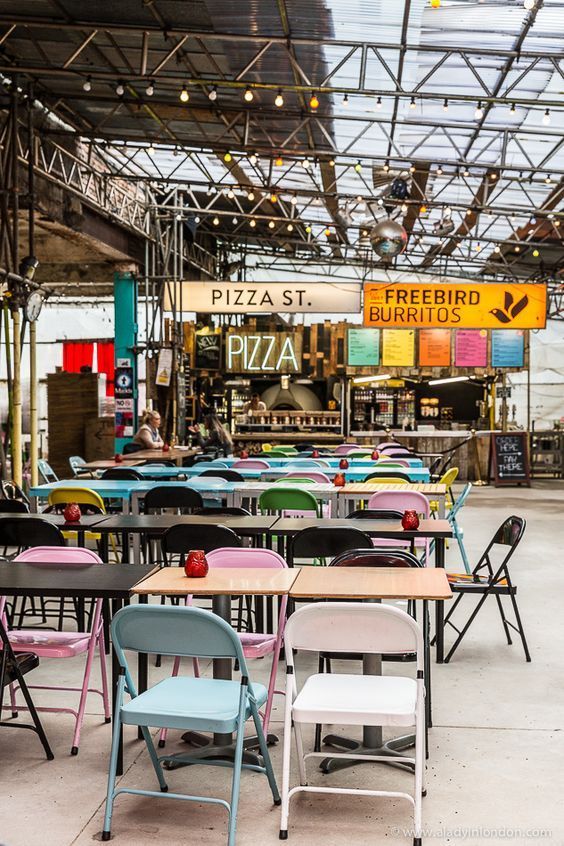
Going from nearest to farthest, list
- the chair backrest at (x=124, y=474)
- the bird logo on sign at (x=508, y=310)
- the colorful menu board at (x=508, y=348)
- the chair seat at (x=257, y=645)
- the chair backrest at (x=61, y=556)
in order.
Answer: the chair seat at (x=257, y=645) → the chair backrest at (x=61, y=556) → the chair backrest at (x=124, y=474) → the bird logo on sign at (x=508, y=310) → the colorful menu board at (x=508, y=348)

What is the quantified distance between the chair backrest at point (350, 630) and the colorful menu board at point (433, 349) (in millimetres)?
15484

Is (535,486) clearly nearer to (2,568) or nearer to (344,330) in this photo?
(344,330)

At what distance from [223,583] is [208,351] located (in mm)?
14970

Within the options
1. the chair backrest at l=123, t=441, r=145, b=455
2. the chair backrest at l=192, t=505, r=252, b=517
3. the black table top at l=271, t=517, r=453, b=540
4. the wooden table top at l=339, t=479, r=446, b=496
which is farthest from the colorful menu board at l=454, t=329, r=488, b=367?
the black table top at l=271, t=517, r=453, b=540

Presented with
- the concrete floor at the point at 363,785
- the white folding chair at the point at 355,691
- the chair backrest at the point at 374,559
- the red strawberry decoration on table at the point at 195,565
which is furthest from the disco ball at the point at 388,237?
the white folding chair at the point at 355,691

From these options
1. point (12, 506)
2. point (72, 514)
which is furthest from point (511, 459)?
A: point (72, 514)

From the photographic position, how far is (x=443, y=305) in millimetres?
14617

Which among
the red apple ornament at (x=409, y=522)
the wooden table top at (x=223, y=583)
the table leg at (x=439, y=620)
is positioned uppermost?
the red apple ornament at (x=409, y=522)

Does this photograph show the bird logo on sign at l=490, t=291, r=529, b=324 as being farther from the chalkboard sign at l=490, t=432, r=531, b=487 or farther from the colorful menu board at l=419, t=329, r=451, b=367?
the chalkboard sign at l=490, t=432, r=531, b=487

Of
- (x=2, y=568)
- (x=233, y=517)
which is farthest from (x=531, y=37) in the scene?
(x=2, y=568)

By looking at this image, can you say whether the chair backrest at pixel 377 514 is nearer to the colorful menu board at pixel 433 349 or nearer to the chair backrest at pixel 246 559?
the chair backrest at pixel 246 559

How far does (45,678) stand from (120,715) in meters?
2.11

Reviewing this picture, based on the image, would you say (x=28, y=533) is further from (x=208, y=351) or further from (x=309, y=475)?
(x=208, y=351)

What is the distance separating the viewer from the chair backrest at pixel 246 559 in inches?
169
